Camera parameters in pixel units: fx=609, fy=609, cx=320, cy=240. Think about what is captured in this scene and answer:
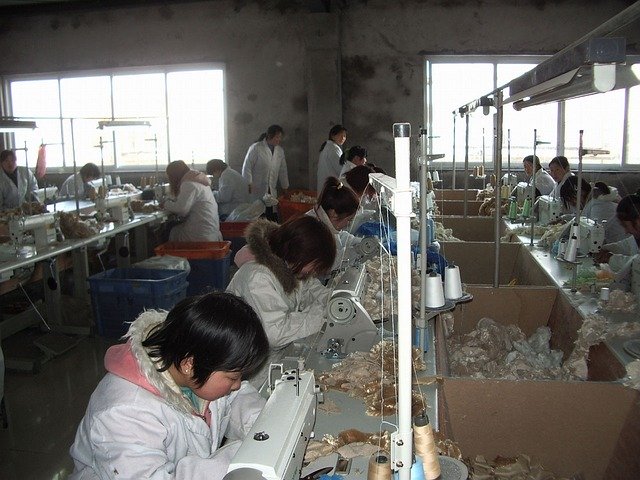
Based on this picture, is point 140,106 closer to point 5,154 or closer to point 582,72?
point 5,154

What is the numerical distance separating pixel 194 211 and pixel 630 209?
14.1ft

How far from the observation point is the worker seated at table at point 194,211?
668cm

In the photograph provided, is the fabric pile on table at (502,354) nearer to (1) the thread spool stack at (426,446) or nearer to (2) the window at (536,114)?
(1) the thread spool stack at (426,446)

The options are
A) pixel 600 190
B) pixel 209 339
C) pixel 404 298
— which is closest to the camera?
pixel 404 298

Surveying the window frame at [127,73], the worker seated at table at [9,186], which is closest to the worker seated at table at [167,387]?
the worker seated at table at [9,186]

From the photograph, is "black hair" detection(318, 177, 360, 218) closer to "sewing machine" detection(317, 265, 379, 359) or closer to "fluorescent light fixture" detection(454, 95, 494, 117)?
"fluorescent light fixture" detection(454, 95, 494, 117)

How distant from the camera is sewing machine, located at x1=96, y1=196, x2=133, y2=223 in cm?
647

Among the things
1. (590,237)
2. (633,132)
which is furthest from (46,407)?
(633,132)

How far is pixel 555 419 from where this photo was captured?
8.06 feet

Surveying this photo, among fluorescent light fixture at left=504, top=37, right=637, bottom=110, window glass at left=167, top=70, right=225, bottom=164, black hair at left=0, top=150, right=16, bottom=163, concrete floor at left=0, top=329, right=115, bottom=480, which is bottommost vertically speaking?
concrete floor at left=0, top=329, right=115, bottom=480

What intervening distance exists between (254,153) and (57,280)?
4.64 metres

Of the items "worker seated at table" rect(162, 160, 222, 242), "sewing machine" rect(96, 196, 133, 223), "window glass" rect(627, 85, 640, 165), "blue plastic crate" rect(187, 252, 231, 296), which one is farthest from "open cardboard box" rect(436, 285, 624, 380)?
"window glass" rect(627, 85, 640, 165)

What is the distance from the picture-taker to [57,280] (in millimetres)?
5594

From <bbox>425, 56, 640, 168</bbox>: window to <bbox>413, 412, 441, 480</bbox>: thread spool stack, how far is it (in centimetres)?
920
